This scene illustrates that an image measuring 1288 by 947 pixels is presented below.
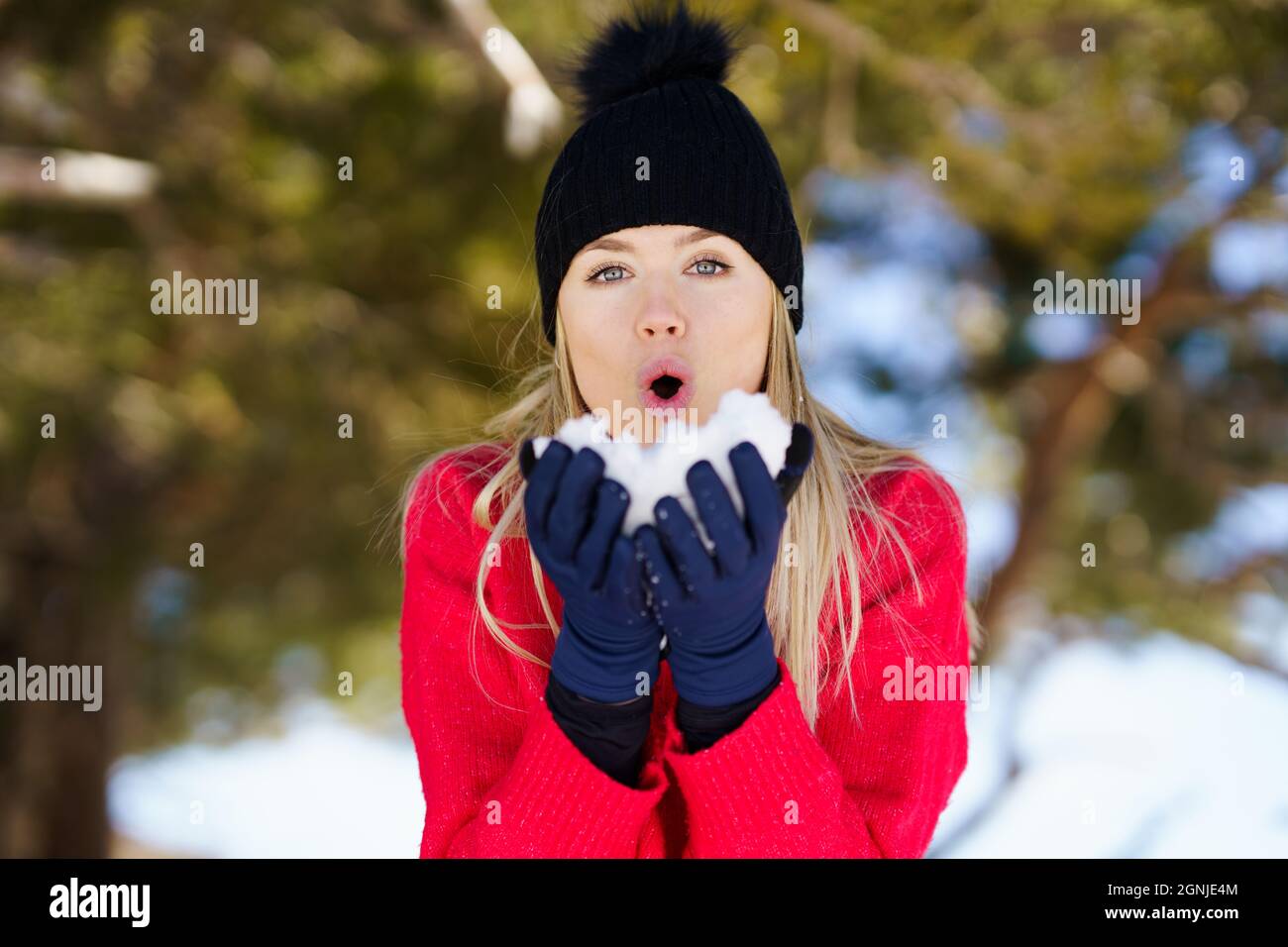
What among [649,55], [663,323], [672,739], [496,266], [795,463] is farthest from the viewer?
[496,266]

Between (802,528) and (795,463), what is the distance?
587 mm

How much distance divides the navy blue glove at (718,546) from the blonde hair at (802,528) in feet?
1.71

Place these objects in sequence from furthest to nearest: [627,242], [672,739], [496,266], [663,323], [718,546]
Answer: [496,266]
[627,242]
[663,323]
[672,739]
[718,546]

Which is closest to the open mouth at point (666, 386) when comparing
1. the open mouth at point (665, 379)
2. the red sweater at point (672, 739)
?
the open mouth at point (665, 379)

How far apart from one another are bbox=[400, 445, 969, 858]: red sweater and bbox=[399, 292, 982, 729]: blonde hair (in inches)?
1.4

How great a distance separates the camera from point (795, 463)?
6.72ft

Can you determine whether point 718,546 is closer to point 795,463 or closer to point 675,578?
point 675,578

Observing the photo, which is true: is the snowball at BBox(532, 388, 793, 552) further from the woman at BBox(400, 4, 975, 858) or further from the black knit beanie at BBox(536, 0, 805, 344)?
the black knit beanie at BBox(536, 0, 805, 344)

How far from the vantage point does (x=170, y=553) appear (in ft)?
27.6

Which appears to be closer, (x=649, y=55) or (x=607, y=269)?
(x=607, y=269)

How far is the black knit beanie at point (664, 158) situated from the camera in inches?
103

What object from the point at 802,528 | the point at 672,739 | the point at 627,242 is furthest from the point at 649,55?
the point at 672,739

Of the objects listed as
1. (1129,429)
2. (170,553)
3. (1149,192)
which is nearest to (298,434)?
(170,553)

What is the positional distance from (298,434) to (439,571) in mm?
5057
